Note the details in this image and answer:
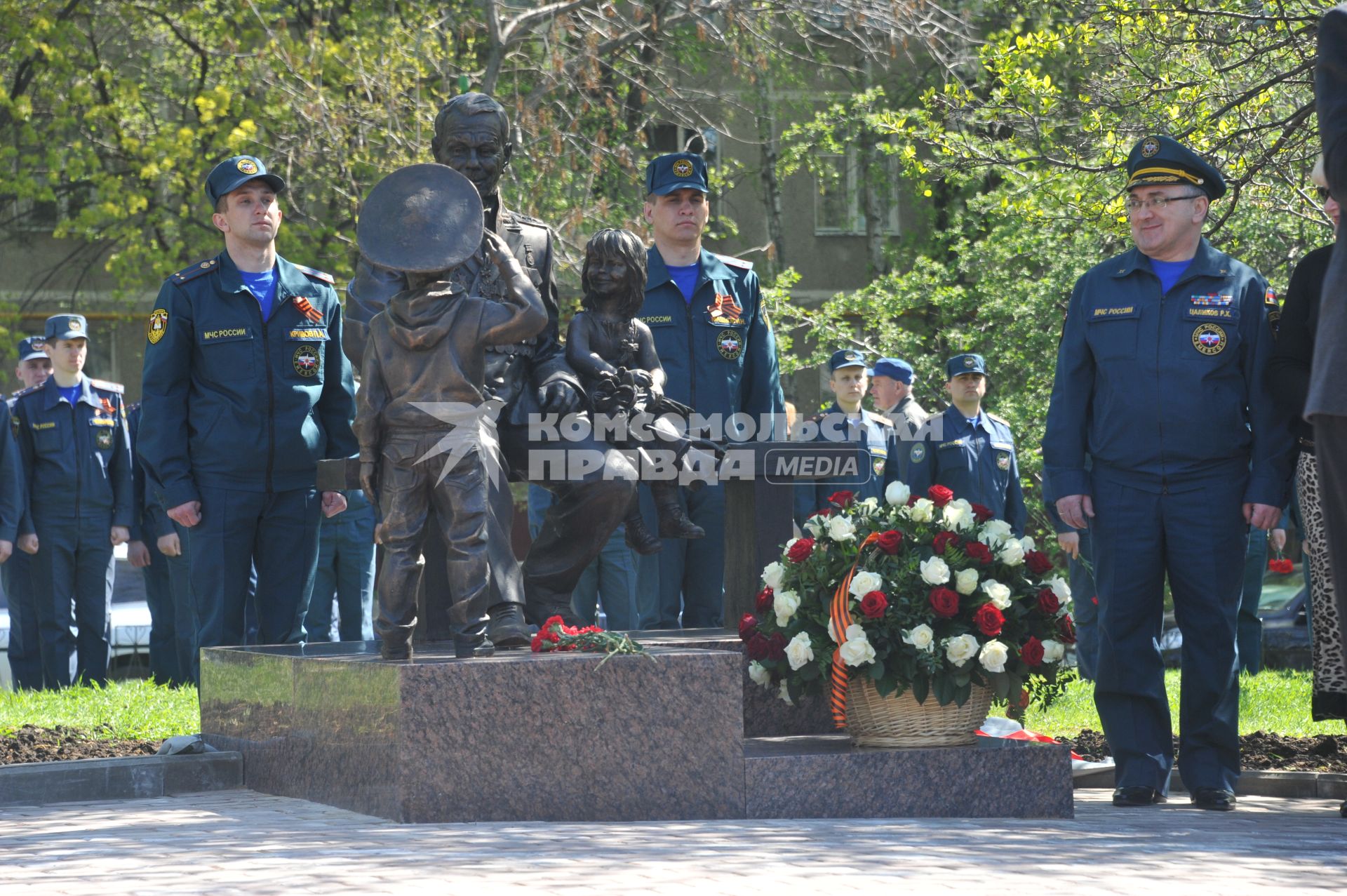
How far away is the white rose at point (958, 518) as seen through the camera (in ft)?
21.6

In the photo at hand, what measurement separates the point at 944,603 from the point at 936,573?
0.11 meters

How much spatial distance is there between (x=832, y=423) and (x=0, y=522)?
550cm

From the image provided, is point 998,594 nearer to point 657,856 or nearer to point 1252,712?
point 657,856

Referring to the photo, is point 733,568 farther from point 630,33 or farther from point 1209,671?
point 630,33

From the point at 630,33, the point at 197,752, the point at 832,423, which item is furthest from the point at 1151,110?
the point at 630,33

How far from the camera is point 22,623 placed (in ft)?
40.2

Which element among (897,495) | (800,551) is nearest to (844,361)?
(897,495)

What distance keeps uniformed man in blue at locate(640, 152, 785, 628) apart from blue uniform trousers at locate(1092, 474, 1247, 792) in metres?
1.70

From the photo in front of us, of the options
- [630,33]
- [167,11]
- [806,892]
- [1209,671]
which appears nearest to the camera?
[806,892]

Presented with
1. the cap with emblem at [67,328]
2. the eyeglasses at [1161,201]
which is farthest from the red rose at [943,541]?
the cap with emblem at [67,328]

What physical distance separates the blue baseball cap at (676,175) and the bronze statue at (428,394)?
214cm

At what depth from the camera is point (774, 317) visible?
72.6 feet

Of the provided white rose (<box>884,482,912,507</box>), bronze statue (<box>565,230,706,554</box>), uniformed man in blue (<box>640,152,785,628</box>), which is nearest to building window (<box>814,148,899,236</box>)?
uniformed man in blue (<box>640,152,785,628</box>)

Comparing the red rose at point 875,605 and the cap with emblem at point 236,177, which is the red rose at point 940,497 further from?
the cap with emblem at point 236,177
